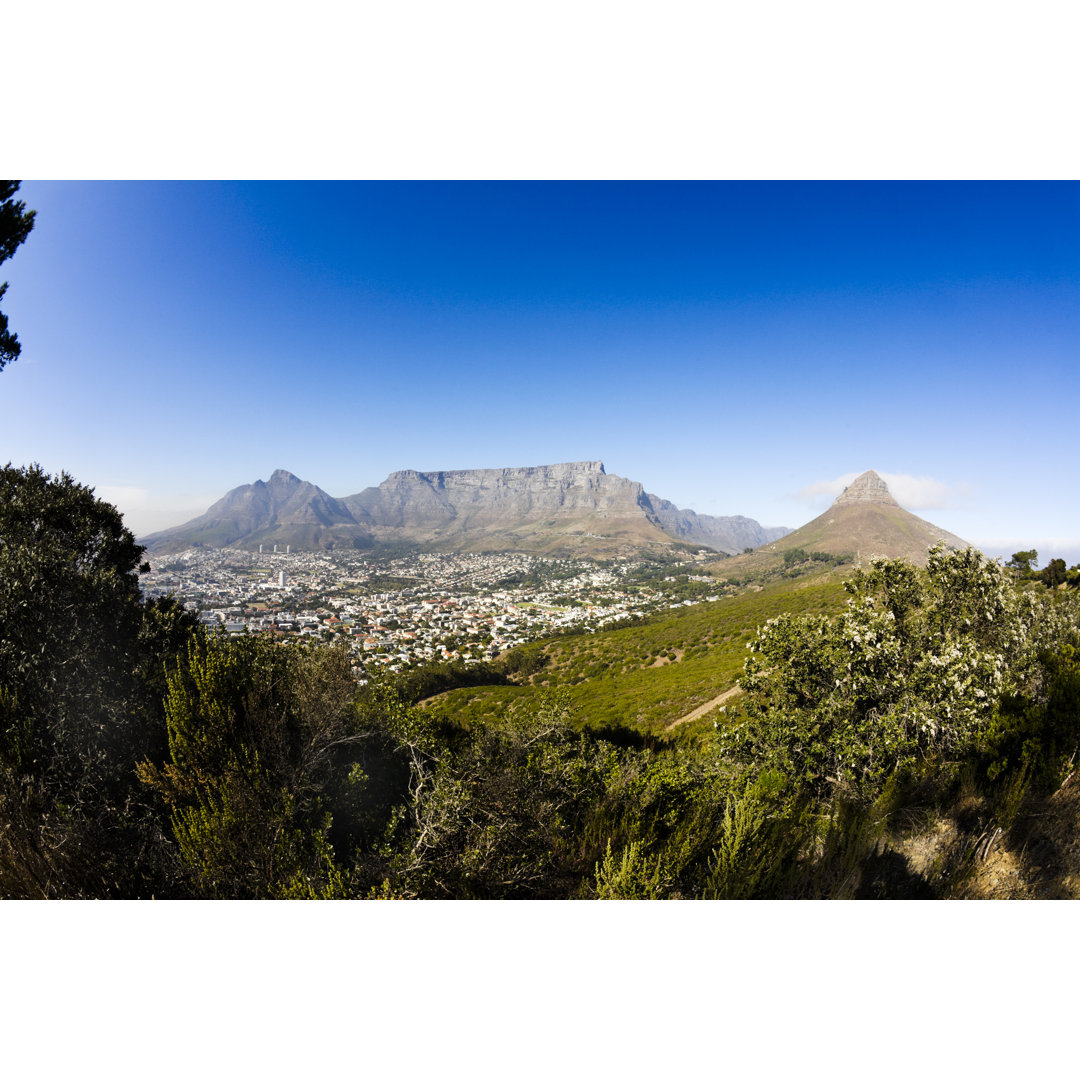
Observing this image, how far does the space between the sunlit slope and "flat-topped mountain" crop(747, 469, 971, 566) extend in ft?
221

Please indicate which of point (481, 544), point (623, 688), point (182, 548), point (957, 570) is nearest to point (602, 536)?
point (481, 544)

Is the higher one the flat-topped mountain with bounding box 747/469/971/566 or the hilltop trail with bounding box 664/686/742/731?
the flat-topped mountain with bounding box 747/469/971/566

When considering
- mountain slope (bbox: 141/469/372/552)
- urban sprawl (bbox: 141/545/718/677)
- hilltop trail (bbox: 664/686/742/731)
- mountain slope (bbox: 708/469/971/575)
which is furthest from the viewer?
mountain slope (bbox: 141/469/372/552)

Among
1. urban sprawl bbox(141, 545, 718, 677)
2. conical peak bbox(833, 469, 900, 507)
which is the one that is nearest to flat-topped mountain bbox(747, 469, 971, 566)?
conical peak bbox(833, 469, 900, 507)

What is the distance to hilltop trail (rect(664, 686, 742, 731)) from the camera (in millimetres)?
17878

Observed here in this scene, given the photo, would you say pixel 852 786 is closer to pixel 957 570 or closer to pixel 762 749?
pixel 762 749

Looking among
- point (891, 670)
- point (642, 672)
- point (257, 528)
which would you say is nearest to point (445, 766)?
point (891, 670)

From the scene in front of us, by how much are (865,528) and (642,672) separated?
117213mm

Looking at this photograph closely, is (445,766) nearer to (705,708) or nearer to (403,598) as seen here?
(705,708)

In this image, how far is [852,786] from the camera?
19.9ft

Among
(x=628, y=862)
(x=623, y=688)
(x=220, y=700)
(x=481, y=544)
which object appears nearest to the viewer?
(x=628, y=862)

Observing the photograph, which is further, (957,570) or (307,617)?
(307,617)

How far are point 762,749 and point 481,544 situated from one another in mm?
178434

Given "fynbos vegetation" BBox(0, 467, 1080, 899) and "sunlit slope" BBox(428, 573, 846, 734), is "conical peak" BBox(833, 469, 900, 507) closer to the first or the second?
"sunlit slope" BBox(428, 573, 846, 734)
